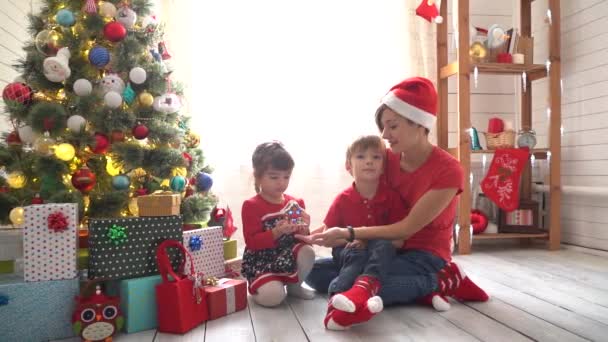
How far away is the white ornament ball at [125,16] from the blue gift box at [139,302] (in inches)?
43.0

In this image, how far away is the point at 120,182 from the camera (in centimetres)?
200

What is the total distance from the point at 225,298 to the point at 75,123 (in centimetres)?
86

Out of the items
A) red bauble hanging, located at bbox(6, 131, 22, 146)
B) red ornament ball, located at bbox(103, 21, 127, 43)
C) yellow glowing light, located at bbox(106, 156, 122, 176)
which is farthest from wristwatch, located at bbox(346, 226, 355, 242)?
red bauble hanging, located at bbox(6, 131, 22, 146)

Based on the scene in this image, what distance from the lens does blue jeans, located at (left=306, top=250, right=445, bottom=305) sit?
174 centimetres

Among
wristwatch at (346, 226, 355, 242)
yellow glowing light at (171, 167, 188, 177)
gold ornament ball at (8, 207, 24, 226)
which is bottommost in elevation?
wristwatch at (346, 226, 355, 242)

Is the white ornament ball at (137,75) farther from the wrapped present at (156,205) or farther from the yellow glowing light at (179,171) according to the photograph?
the wrapped present at (156,205)

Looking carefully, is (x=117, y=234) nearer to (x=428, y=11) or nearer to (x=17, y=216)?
(x=17, y=216)

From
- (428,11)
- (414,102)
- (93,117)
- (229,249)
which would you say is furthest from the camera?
(428,11)

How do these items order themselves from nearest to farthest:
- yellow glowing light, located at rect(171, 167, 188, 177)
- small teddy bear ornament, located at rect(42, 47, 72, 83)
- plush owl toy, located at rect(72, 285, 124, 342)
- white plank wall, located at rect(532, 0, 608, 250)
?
1. plush owl toy, located at rect(72, 285, 124, 342)
2. small teddy bear ornament, located at rect(42, 47, 72, 83)
3. yellow glowing light, located at rect(171, 167, 188, 177)
4. white plank wall, located at rect(532, 0, 608, 250)

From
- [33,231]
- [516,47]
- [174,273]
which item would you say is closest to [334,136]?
[516,47]

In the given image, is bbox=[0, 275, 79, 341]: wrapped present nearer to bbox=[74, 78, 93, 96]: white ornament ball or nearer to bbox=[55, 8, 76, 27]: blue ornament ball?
bbox=[74, 78, 93, 96]: white ornament ball

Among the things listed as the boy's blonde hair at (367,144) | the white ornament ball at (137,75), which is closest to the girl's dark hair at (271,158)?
the boy's blonde hair at (367,144)

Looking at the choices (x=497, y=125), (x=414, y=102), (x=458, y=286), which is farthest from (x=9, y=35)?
(x=497, y=125)

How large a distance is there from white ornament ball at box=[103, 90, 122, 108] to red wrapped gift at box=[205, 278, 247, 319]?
794mm
